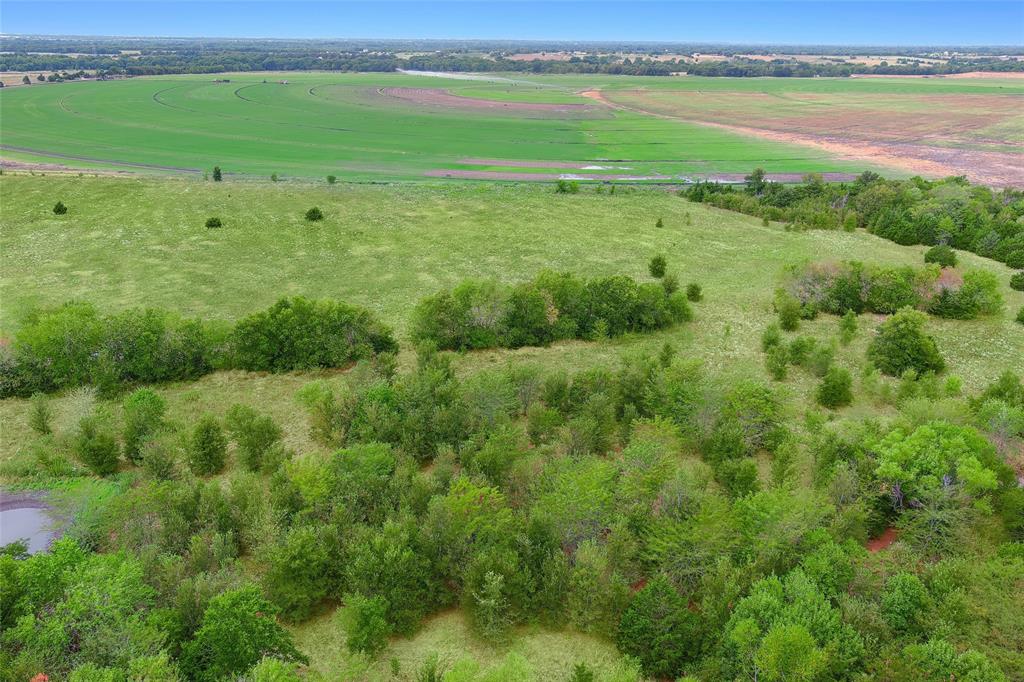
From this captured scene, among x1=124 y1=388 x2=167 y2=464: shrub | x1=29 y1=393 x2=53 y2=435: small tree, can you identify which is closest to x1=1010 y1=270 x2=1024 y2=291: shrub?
x1=124 y1=388 x2=167 y2=464: shrub

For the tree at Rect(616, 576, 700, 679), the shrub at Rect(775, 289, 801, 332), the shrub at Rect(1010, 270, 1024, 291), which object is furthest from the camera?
the shrub at Rect(1010, 270, 1024, 291)

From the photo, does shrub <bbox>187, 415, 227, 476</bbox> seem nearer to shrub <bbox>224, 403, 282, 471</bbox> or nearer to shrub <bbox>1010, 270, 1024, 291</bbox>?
shrub <bbox>224, 403, 282, 471</bbox>

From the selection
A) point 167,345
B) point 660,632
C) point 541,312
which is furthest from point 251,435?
point 541,312

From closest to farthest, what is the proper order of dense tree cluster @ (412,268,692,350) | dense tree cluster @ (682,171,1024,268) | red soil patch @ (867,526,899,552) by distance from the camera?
1. red soil patch @ (867,526,899,552)
2. dense tree cluster @ (412,268,692,350)
3. dense tree cluster @ (682,171,1024,268)

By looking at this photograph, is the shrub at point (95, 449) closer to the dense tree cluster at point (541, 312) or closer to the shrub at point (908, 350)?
the dense tree cluster at point (541, 312)

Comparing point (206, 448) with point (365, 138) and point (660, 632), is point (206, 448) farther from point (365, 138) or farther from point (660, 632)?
point (365, 138)

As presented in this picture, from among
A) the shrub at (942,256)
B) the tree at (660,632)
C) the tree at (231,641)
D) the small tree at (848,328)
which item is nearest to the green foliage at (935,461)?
the tree at (660,632)
